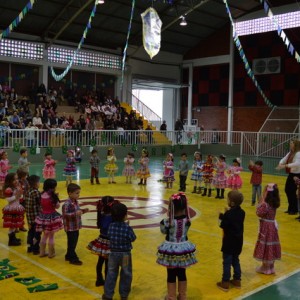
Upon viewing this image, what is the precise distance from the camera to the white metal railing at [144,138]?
19.6 metres

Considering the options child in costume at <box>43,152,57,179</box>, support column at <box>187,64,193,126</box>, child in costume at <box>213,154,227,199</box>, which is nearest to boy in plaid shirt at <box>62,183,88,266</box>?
child in costume at <box>213,154,227,199</box>

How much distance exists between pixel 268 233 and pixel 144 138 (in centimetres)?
1925

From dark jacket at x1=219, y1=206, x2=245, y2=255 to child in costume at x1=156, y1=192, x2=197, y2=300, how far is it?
2.39 ft

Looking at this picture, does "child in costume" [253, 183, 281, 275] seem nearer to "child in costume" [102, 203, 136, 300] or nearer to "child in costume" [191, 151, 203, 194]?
"child in costume" [102, 203, 136, 300]

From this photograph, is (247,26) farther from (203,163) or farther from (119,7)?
(203,163)

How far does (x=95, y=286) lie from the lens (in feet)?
17.7

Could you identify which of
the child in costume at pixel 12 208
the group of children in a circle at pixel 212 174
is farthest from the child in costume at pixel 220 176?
the child in costume at pixel 12 208

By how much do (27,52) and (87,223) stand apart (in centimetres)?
1994

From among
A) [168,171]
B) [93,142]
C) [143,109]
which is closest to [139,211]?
[168,171]

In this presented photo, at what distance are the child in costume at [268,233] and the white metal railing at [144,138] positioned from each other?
1507 cm

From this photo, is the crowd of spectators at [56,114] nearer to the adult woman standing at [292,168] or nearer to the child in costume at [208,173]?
the child in costume at [208,173]

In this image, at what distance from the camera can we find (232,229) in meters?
5.36

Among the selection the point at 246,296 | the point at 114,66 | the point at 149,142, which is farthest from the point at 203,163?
the point at 114,66

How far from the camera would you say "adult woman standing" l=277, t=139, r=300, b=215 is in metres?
9.41
